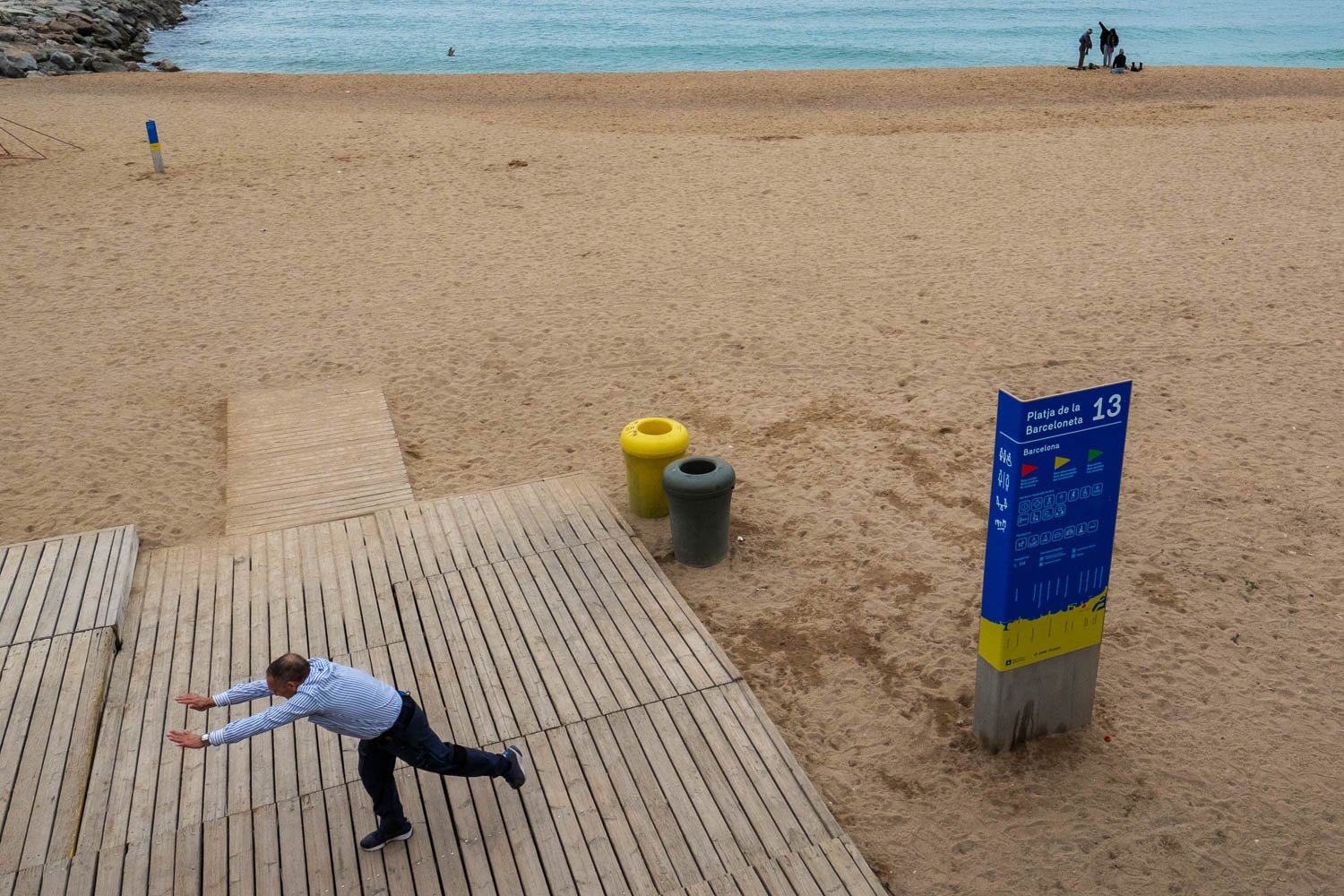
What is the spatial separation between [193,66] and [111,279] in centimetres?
2822

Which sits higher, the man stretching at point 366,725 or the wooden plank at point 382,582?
the man stretching at point 366,725

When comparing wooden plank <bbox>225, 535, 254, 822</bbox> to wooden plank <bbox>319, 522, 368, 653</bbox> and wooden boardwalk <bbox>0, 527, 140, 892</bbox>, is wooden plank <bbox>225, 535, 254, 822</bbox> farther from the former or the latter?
wooden boardwalk <bbox>0, 527, 140, 892</bbox>

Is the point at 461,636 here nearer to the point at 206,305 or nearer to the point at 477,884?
the point at 477,884

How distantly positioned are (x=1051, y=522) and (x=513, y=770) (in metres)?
2.85

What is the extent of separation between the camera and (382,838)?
15.4 ft

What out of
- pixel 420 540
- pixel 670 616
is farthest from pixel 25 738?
pixel 670 616

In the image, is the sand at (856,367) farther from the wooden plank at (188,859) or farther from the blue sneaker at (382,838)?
the wooden plank at (188,859)

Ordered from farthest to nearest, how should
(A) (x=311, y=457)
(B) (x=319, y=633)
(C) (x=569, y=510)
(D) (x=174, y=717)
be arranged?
(A) (x=311, y=457) < (C) (x=569, y=510) < (B) (x=319, y=633) < (D) (x=174, y=717)

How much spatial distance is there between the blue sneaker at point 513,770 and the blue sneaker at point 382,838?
497mm

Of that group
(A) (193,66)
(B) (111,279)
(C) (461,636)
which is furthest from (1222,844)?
(A) (193,66)

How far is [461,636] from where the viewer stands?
6.22 m

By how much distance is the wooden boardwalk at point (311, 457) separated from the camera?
7.88 metres

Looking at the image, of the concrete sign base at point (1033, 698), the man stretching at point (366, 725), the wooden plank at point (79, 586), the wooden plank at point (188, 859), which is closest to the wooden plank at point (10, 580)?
the wooden plank at point (79, 586)

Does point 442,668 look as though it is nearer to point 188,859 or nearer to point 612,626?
point 612,626
